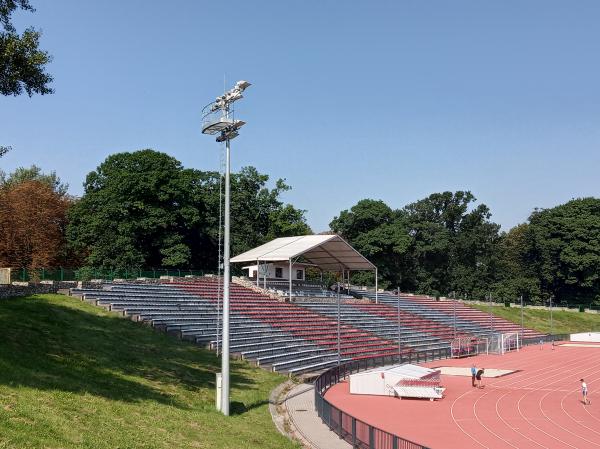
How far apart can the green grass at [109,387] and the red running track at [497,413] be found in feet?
18.5

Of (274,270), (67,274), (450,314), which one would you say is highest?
(274,270)

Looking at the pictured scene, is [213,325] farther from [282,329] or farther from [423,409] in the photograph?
[423,409]

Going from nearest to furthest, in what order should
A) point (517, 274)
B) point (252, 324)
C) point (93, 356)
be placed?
point (93, 356), point (252, 324), point (517, 274)

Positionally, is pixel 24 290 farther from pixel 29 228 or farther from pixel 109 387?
pixel 29 228

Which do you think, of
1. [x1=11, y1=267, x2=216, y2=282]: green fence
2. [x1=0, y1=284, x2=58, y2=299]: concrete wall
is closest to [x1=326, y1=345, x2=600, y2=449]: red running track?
[x1=0, y1=284, x2=58, y2=299]: concrete wall

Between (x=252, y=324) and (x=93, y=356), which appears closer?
(x=93, y=356)

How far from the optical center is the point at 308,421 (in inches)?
958

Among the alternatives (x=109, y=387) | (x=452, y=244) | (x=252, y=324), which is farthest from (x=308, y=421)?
(x=452, y=244)

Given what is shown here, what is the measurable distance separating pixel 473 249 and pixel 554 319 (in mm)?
21167

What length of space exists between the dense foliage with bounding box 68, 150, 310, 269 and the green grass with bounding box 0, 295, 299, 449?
94.0 feet

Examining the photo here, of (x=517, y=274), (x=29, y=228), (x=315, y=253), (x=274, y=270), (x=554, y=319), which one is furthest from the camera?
(x=517, y=274)

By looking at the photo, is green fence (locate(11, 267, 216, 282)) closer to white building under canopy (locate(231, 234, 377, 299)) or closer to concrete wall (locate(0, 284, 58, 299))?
concrete wall (locate(0, 284, 58, 299))

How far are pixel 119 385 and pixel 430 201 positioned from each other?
9390 centimetres

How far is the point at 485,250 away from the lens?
10669 cm
